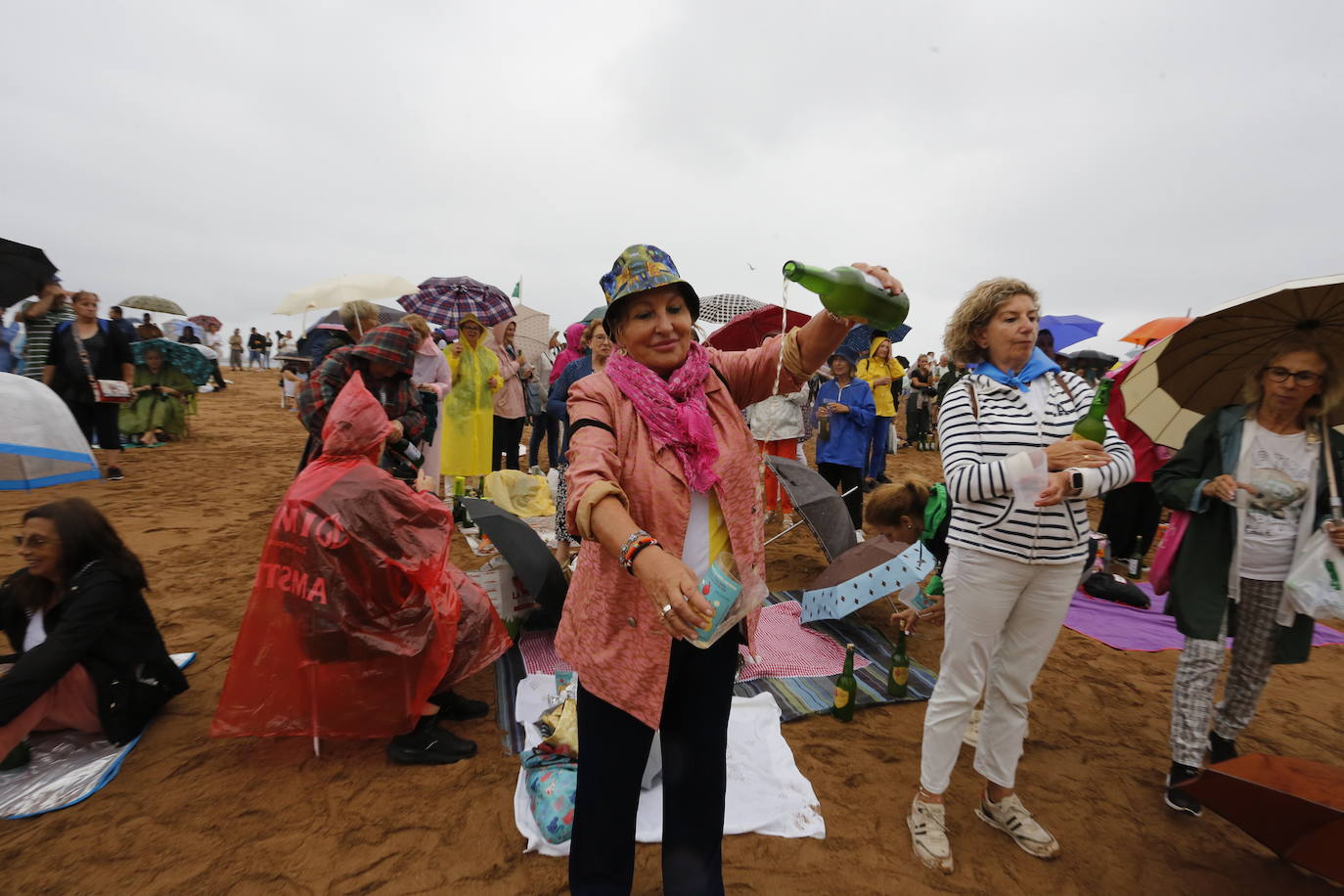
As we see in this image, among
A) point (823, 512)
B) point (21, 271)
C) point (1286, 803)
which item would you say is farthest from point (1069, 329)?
point (21, 271)

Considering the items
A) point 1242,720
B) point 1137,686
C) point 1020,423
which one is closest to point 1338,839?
point 1242,720

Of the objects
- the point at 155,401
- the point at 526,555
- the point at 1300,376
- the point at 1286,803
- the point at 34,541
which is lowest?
the point at 1286,803

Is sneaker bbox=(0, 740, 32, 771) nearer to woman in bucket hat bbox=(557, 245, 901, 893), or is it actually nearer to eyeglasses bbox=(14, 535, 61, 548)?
eyeglasses bbox=(14, 535, 61, 548)

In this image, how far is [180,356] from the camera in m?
11.5

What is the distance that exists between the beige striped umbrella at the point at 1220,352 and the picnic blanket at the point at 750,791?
8.82 ft

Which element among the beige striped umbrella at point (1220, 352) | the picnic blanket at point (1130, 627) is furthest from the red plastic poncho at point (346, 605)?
the picnic blanket at point (1130, 627)

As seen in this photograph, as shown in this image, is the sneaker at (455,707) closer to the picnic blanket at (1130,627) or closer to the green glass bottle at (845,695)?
the green glass bottle at (845,695)

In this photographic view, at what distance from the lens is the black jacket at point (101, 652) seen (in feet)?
8.77

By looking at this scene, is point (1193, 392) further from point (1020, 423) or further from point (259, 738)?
point (259, 738)

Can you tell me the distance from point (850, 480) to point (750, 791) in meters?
4.42

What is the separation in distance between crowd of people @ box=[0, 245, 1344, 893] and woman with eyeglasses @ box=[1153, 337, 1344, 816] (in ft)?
0.04

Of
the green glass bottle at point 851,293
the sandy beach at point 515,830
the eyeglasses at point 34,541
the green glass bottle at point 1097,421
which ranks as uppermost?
the green glass bottle at point 851,293

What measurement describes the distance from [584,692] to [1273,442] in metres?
3.15

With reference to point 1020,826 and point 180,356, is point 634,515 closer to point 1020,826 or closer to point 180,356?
point 1020,826
